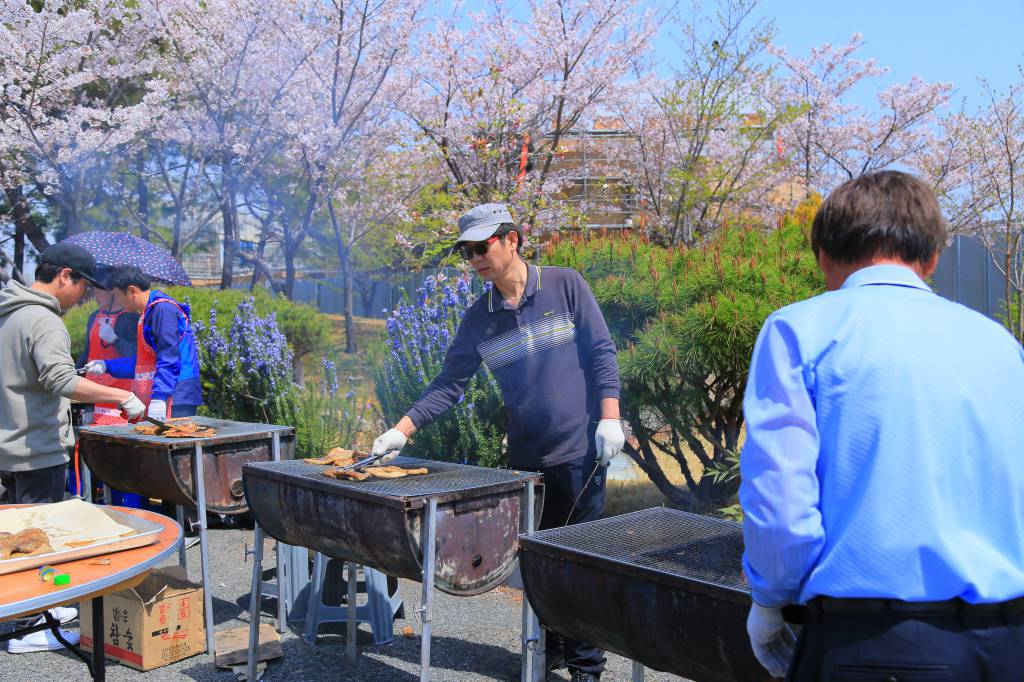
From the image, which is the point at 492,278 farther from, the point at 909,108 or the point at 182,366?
the point at 909,108

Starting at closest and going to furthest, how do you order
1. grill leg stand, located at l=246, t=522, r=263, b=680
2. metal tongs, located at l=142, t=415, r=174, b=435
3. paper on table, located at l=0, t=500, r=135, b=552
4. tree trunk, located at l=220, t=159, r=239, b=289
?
paper on table, located at l=0, t=500, r=135, b=552, grill leg stand, located at l=246, t=522, r=263, b=680, metal tongs, located at l=142, t=415, r=174, b=435, tree trunk, located at l=220, t=159, r=239, b=289

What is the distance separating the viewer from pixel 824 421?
1.63m

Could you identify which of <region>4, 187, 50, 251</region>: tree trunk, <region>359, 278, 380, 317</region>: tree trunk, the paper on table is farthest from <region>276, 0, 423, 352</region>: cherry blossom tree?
<region>359, 278, 380, 317</region>: tree trunk

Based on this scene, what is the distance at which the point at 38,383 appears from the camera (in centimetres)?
444

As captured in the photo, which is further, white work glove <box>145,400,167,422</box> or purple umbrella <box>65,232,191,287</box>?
purple umbrella <box>65,232,191,287</box>

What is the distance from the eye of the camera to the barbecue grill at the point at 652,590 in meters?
2.24

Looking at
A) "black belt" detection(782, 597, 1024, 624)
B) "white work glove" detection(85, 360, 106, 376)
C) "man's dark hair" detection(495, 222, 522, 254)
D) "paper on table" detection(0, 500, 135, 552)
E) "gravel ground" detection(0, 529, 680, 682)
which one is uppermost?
"man's dark hair" detection(495, 222, 522, 254)

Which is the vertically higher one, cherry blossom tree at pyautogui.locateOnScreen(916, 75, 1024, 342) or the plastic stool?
cherry blossom tree at pyautogui.locateOnScreen(916, 75, 1024, 342)

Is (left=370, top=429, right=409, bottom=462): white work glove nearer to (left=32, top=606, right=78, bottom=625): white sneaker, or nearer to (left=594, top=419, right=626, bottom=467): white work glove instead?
(left=594, top=419, right=626, bottom=467): white work glove

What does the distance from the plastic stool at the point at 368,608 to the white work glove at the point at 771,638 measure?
2.99 m

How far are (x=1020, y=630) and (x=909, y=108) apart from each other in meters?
18.3

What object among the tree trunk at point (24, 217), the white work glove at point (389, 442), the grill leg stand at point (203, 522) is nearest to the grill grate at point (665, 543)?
the white work glove at point (389, 442)

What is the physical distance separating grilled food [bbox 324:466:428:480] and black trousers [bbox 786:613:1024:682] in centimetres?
222

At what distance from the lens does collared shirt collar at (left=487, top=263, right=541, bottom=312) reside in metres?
3.84
